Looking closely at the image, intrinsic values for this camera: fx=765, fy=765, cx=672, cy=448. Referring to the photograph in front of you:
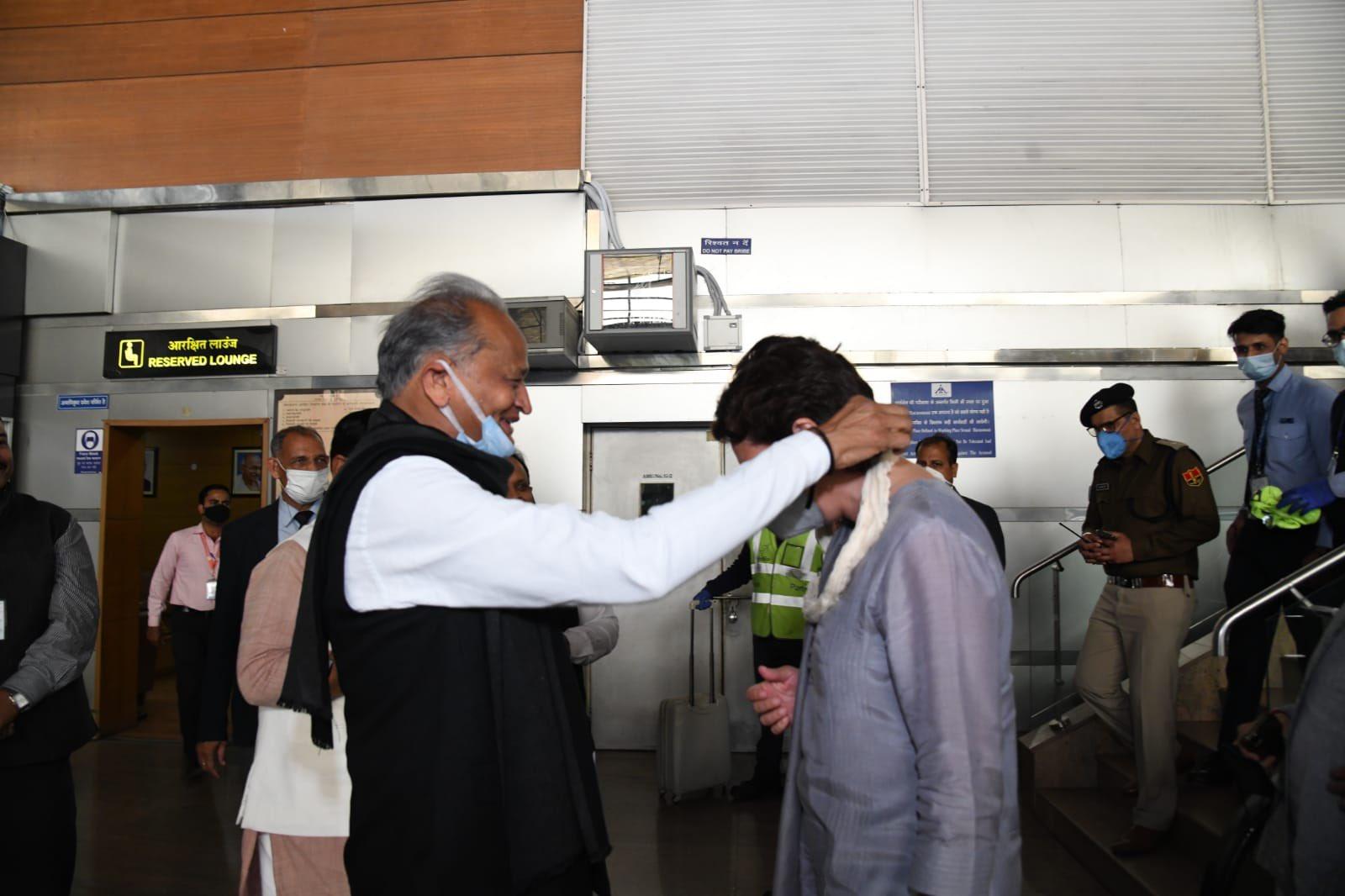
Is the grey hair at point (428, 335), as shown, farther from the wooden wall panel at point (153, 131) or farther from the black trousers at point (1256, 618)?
the wooden wall panel at point (153, 131)

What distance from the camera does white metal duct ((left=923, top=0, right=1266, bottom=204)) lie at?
543 cm

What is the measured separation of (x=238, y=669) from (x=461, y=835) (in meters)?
1.05

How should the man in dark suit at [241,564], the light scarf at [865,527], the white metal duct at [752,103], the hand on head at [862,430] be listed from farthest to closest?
1. the white metal duct at [752,103]
2. the man in dark suit at [241,564]
3. the light scarf at [865,527]
4. the hand on head at [862,430]

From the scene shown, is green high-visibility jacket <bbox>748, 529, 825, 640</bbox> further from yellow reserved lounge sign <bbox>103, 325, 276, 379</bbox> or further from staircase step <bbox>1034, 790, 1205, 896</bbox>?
yellow reserved lounge sign <bbox>103, 325, 276, 379</bbox>

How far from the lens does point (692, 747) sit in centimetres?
437

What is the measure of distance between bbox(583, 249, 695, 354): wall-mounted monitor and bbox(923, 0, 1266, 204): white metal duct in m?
2.09

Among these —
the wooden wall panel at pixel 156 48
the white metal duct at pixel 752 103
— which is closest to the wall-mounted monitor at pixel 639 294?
the white metal duct at pixel 752 103

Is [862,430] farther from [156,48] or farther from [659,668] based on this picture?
[156,48]

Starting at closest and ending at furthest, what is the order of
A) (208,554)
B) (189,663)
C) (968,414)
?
(189,663)
(208,554)
(968,414)

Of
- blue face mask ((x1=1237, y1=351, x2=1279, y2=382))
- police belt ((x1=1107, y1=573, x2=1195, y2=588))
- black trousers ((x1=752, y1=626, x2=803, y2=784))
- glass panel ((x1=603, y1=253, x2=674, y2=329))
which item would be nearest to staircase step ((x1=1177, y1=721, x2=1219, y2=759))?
police belt ((x1=1107, y1=573, x2=1195, y2=588))

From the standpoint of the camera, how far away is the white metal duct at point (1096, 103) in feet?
17.8

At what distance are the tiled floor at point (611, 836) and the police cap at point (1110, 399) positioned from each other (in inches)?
82.9

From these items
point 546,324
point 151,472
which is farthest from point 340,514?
point 151,472

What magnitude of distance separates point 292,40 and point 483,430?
6039mm
